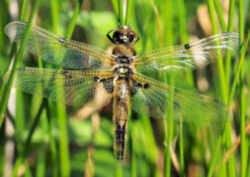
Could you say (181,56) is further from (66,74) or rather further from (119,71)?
(66,74)

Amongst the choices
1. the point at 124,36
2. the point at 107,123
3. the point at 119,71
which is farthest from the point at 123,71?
the point at 107,123

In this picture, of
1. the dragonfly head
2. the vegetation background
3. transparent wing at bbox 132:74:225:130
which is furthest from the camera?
the vegetation background

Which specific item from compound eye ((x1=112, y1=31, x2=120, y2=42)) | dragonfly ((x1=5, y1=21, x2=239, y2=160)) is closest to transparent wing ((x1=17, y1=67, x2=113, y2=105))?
dragonfly ((x1=5, y1=21, x2=239, y2=160))

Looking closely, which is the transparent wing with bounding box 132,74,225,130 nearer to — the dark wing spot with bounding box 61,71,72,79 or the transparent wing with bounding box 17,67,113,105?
the transparent wing with bounding box 17,67,113,105

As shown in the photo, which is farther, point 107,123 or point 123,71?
point 107,123

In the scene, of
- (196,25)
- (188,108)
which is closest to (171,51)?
(188,108)

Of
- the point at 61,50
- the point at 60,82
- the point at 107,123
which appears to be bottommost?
A: the point at 107,123

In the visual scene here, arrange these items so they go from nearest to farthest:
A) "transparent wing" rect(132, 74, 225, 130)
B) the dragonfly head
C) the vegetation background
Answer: "transparent wing" rect(132, 74, 225, 130), the dragonfly head, the vegetation background
